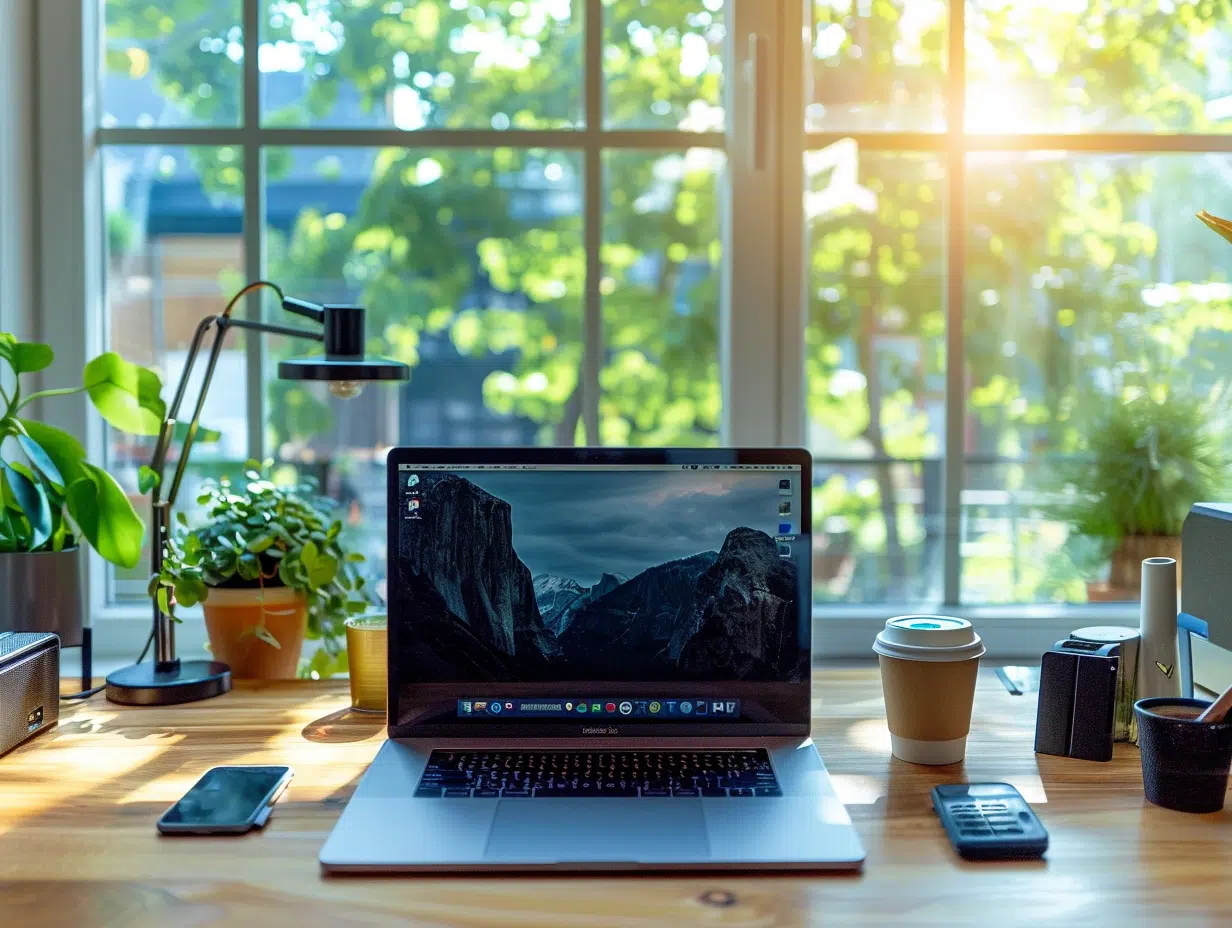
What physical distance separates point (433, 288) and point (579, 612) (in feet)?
2.81

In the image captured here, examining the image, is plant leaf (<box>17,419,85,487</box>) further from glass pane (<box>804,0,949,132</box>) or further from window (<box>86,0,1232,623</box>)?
glass pane (<box>804,0,949,132</box>)

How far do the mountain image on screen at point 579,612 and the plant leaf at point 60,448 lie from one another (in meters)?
0.56

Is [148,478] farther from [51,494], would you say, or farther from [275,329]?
[275,329]

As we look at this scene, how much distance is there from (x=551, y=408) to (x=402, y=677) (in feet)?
2.56

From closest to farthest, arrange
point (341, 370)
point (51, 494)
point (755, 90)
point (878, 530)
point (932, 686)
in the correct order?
point (932, 686)
point (341, 370)
point (51, 494)
point (755, 90)
point (878, 530)

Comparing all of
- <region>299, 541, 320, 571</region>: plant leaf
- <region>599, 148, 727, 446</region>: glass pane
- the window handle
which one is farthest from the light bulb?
the window handle

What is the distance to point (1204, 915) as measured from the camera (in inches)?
Result: 36.2

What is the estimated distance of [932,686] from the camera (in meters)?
1.25

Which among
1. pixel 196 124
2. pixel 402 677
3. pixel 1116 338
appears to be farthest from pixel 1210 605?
pixel 196 124

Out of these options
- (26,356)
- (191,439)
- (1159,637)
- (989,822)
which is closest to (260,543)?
(191,439)

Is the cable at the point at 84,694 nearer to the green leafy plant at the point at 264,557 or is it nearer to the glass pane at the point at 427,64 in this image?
the green leafy plant at the point at 264,557

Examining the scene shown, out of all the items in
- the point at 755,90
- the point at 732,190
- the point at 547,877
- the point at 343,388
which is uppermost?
the point at 755,90

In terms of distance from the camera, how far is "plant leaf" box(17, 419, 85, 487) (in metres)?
1.60

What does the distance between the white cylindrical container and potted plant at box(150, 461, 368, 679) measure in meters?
1.01
